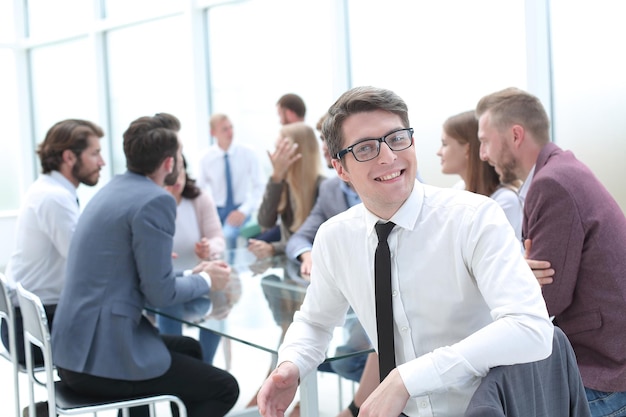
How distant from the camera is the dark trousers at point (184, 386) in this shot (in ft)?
8.91

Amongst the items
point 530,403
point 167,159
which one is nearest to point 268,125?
point 167,159

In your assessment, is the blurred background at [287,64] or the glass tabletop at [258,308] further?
the blurred background at [287,64]

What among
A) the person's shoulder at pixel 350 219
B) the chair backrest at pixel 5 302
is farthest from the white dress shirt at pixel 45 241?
the person's shoulder at pixel 350 219

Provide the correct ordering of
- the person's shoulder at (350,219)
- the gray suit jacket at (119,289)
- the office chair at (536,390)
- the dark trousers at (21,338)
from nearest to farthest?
the office chair at (536,390)
the person's shoulder at (350,219)
the gray suit jacket at (119,289)
the dark trousers at (21,338)

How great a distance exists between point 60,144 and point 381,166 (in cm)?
238

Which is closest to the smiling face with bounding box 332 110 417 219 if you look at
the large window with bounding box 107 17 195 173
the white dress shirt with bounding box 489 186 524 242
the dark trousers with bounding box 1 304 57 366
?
the white dress shirt with bounding box 489 186 524 242

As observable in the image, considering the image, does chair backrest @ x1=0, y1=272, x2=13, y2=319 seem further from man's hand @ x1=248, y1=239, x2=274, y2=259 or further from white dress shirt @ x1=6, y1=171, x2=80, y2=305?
man's hand @ x1=248, y1=239, x2=274, y2=259

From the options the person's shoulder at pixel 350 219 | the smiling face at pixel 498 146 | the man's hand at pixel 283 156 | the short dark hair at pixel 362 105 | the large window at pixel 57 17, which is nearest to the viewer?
the short dark hair at pixel 362 105

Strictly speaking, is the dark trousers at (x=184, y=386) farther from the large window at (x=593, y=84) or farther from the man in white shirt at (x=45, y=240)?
the large window at (x=593, y=84)

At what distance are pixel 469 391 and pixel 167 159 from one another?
172cm

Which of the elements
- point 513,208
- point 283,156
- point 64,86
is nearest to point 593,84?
point 283,156

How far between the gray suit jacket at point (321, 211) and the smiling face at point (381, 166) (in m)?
2.03

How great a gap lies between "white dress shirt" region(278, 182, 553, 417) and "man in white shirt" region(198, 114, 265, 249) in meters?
4.90

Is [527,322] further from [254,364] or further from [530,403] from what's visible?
[254,364]
